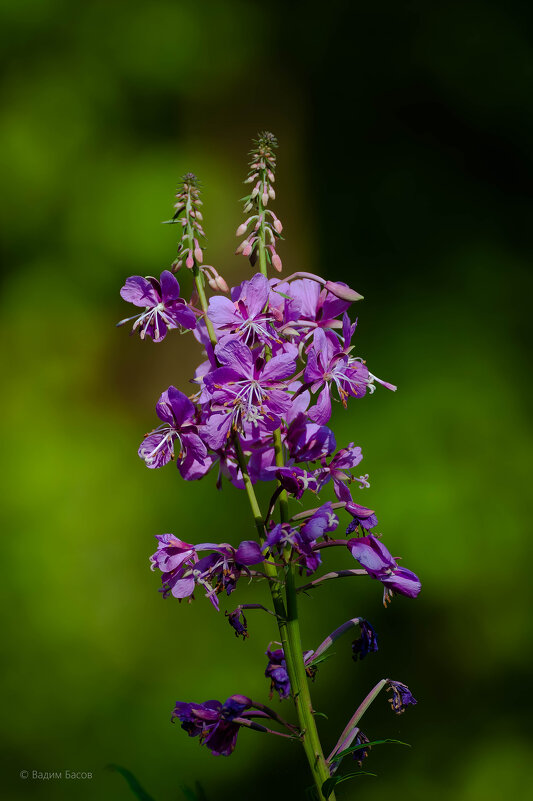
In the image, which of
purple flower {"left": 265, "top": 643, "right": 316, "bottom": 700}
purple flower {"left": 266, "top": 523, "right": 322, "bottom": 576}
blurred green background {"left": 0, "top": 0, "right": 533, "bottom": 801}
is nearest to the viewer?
purple flower {"left": 266, "top": 523, "right": 322, "bottom": 576}

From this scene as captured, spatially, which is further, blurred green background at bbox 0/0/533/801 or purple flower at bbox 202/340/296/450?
blurred green background at bbox 0/0/533/801

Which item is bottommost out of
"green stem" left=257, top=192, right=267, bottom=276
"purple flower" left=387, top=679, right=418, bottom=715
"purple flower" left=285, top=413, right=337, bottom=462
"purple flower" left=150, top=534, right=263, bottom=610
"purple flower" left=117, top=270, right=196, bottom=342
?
"purple flower" left=387, top=679, right=418, bottom=715

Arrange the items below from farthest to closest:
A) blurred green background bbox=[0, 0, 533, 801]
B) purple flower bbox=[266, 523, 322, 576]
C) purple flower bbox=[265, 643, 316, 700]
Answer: blurred green background bbox=[0, 0, 533, 801], purple flower bbox=[265, 643, 316, 700], purple flower bbox=[266, 523, 322, 576]

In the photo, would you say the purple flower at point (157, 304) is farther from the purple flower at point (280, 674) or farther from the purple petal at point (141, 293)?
the purple flower at point (280, 674)

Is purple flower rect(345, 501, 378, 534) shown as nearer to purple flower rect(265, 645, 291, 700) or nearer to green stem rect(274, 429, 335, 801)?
green stem rect(274, 429, 335, 801)

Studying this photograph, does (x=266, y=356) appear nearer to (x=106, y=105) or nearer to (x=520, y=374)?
(x=520, y=374)

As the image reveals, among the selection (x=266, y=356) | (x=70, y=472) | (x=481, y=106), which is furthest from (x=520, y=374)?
(x=266, y=356)

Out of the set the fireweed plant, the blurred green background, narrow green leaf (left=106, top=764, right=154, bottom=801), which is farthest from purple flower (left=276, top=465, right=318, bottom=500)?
the blurred green background

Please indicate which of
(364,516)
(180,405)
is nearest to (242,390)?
(180,405)
